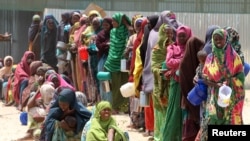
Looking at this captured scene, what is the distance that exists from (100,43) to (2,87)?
4.14 metres

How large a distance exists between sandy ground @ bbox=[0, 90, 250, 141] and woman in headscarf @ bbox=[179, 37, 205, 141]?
1.77 m

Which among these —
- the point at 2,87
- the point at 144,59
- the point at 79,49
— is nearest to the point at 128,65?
the point at 144,59

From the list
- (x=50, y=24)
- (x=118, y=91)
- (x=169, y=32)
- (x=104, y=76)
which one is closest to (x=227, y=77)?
(x=169, y=32)

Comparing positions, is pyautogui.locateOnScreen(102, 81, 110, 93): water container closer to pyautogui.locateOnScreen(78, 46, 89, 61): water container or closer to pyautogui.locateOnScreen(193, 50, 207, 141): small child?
pyautogui.locateOnScreen(78, 46, 89, 61): water container

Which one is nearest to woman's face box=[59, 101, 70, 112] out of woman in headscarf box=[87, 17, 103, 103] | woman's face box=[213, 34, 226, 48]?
woman's face box=[213, 34, 226, 48]

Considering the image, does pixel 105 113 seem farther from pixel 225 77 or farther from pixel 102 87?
pixel 102 87

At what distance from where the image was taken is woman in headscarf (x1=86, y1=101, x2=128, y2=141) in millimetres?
6242

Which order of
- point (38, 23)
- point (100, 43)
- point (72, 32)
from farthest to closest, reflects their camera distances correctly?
point (38, 23) < point (72, 32) < point (100, 43)

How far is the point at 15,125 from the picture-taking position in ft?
35.1

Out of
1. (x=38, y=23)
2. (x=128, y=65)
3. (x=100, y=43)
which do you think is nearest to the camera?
(x=128, y=65)

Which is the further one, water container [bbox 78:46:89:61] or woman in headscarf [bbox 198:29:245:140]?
water container [bbox 78:46:89:61]

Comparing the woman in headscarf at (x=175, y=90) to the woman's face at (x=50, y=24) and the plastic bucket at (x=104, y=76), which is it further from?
the woman's face at (x=50, y=24)

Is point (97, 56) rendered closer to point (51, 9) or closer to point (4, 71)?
point (4, 71)

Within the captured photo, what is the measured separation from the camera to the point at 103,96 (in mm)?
11625
